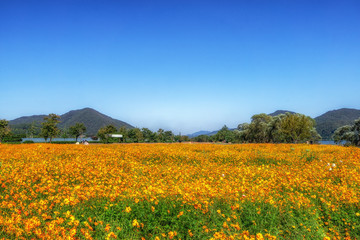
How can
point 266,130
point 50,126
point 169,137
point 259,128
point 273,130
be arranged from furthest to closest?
point 169,137, point 259,128, point 266,130, point 273,130, point 50,126

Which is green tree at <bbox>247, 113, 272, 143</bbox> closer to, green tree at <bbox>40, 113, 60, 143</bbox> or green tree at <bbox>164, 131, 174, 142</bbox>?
green tree at <bbox>164, 131, 174, 142</bbox>

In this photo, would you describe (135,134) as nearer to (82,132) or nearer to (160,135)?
(160,135)

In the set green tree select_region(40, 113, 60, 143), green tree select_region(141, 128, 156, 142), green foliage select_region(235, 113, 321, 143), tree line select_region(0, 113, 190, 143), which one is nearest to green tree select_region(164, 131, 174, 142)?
tree line select_region(0, 113, 190, 143)

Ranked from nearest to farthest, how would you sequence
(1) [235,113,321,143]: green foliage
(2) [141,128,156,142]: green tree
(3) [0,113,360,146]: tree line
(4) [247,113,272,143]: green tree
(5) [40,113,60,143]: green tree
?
(3) [0,113,360,146]: tree line, (1) [235,113,321,143]: green foliage, (5) [40,113,60,143]: green tree, (4) [247,113,272,143]: green tree, (2) [141,128,156,142]: green tree

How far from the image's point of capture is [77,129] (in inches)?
3265

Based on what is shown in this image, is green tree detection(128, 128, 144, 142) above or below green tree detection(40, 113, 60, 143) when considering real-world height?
below

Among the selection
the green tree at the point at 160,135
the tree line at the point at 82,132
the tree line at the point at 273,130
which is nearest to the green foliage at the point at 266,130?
the tree line at the point at 273,130

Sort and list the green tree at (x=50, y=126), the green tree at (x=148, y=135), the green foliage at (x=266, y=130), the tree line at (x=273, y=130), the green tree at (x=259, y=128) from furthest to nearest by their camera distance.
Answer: the green tree at (x=148, y=135) → the green tree at (x=259, y=128) → the green tree at (x=50, y=126) → the green foliage at (x=266, y=130) → the tree line at (x=273, y=130)

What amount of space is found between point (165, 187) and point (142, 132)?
90630 millimetres

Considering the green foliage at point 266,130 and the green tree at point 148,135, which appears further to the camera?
the green tree at point 148,135

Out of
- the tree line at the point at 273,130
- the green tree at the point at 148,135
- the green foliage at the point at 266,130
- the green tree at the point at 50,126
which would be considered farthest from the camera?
the green tree at the point at 148,135

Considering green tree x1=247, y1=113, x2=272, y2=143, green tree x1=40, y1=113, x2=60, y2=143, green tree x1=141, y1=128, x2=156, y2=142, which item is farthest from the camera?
green tree x1=141, y1=128, x2=156, y2=142

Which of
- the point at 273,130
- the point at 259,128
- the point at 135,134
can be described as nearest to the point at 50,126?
the point at 135,134

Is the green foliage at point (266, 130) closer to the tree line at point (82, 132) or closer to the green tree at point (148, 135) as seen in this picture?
the tree line at point (82, 132)
